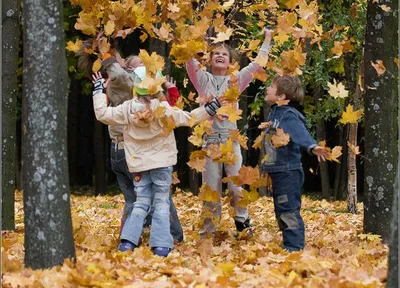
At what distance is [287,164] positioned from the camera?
21.1 feet

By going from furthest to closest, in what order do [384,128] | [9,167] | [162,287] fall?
[9,167] < [384,128] < [162,287]

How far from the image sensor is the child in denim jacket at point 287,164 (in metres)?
6.37

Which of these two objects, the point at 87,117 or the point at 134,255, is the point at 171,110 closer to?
the point at 134,255

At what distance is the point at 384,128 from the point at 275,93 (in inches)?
44.3

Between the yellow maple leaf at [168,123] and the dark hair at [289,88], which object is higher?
the dark hair at [289,88]

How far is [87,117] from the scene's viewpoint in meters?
24.4

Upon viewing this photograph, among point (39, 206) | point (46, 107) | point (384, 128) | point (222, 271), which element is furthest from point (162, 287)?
point (384, 128)

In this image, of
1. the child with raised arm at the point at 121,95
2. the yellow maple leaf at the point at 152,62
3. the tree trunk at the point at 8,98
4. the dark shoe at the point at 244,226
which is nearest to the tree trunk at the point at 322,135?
the dark shoe at the point at 244,226

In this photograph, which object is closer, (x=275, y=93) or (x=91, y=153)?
(x=275, y=93)

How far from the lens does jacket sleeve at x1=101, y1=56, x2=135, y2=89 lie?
669cm

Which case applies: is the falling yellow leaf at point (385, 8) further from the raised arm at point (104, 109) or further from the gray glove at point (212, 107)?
the raised arm at point (104, 109)

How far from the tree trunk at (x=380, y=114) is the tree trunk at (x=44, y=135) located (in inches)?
124

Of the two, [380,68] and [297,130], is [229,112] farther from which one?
[380,68]

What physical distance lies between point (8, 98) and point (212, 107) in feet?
7.82
